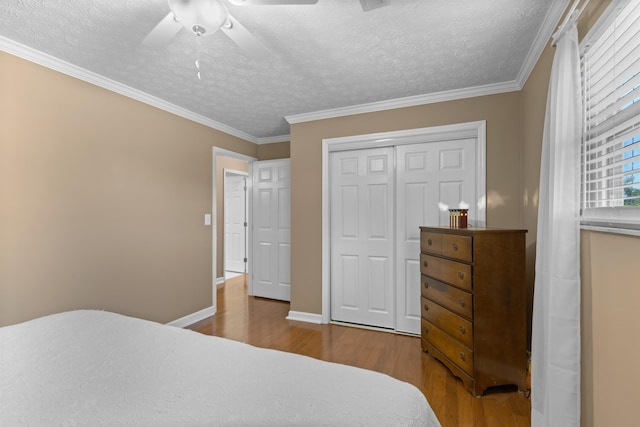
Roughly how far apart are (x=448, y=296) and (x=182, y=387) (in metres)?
2.01

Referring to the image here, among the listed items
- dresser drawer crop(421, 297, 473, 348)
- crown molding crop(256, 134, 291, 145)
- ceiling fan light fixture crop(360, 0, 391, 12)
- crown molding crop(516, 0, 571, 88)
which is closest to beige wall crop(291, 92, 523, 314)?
crown molding crop(516, 0, 571, 88)

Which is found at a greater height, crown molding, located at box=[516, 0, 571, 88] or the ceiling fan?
crown molding, located at box=[516, 0, 571, 88]

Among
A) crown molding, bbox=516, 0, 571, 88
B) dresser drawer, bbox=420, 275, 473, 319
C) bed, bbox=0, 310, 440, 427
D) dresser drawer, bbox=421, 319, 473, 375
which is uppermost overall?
crown molding, bbox=516, 0, 571, 88

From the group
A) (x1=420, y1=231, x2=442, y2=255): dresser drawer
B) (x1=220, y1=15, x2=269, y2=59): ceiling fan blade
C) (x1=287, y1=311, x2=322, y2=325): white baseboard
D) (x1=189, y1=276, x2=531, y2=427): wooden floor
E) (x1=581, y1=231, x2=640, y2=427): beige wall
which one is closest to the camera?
(x1=581, y1=231, x2=640, y2=427): beige wall

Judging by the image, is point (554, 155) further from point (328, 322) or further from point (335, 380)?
point (328, 322)

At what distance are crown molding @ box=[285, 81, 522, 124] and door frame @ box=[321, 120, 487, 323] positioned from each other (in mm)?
274

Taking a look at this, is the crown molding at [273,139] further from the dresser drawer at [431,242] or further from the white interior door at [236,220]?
the dresser drawer at [431,242]

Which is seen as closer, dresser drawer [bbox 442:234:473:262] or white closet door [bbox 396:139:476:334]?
dresser drawer [bbox 442:234:473:262]

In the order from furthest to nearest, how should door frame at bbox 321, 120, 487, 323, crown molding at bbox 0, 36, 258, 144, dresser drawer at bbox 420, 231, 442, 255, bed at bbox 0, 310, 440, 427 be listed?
door frame at bbox 321, 120, 487, 323 < dresser drawer at bbox 420, 231, 442, 255 < crown molding at bbox 0, 36, 258, 144 < bed at bbox 0, 310, 440, 427

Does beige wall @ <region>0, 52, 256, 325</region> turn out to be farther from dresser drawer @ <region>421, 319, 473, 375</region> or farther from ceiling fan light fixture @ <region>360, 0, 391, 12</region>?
dresser drawer @ <region>421, 319, 473, 375</region>

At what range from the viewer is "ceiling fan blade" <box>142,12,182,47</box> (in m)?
1.47

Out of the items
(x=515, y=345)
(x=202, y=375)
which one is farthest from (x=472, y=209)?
(x=202, y=375)

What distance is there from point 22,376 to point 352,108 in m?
3.21

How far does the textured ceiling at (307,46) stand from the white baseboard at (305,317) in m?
2.50
